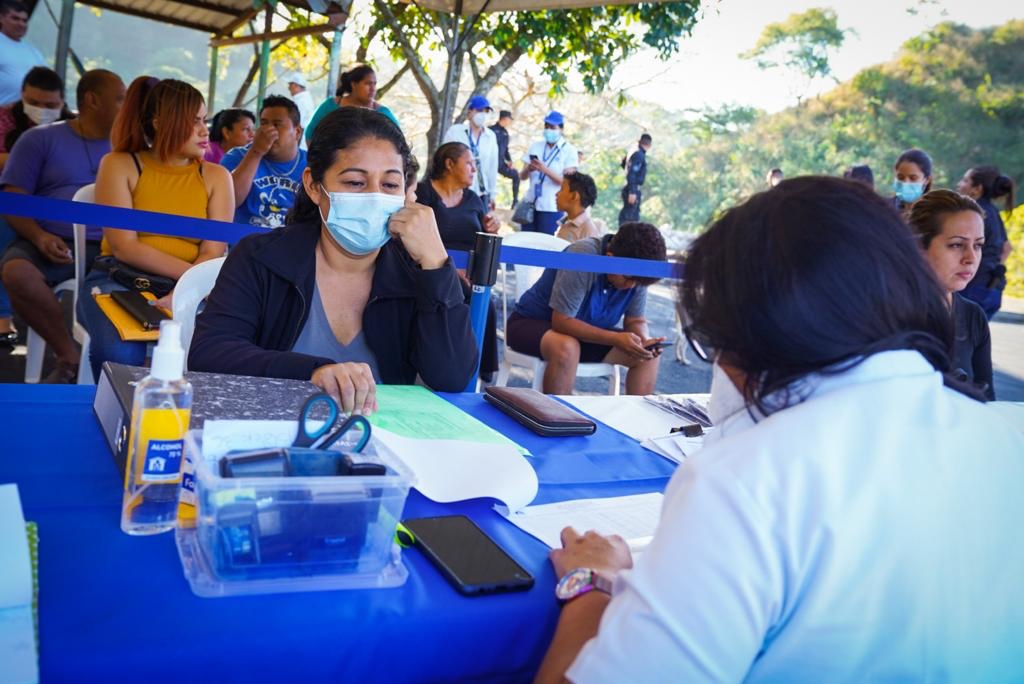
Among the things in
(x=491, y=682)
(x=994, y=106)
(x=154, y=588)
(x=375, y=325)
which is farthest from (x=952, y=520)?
(x=994, y=106)

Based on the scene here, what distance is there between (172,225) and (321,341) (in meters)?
1.13

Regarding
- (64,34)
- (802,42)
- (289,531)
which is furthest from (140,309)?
(802,42)

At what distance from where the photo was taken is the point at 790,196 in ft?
2.85

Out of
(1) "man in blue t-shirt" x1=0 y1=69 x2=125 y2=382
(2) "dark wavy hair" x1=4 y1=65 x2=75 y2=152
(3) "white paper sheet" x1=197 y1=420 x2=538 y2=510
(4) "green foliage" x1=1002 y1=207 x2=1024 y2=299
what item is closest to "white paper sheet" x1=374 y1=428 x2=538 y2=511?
(3) "white paper sheet" x1=197 y1=420 x2=538 y2=510

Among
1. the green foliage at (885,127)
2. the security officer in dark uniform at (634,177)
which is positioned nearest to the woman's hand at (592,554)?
the security officer in dark uniform at (634,177)

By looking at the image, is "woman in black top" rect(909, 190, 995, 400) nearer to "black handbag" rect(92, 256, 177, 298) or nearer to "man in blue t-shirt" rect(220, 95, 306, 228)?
"black handbag" rect(92, 256, 177, 298)

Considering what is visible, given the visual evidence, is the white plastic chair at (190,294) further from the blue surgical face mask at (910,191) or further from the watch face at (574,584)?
the blue surgical face mask at (910,191)

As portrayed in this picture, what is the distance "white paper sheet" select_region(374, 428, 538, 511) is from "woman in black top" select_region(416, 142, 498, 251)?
3757mm

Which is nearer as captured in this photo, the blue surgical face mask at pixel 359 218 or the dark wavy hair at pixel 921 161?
the blue surgical face mask at pixel 359 218

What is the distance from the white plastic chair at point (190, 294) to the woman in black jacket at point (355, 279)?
0.26m

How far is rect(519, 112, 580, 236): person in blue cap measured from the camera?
8750 mm

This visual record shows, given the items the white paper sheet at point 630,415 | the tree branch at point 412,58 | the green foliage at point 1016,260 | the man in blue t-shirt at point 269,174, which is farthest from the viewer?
the green foliage at point 1016,260

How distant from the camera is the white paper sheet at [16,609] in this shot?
699mm

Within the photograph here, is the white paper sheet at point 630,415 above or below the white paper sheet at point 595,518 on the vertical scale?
below
